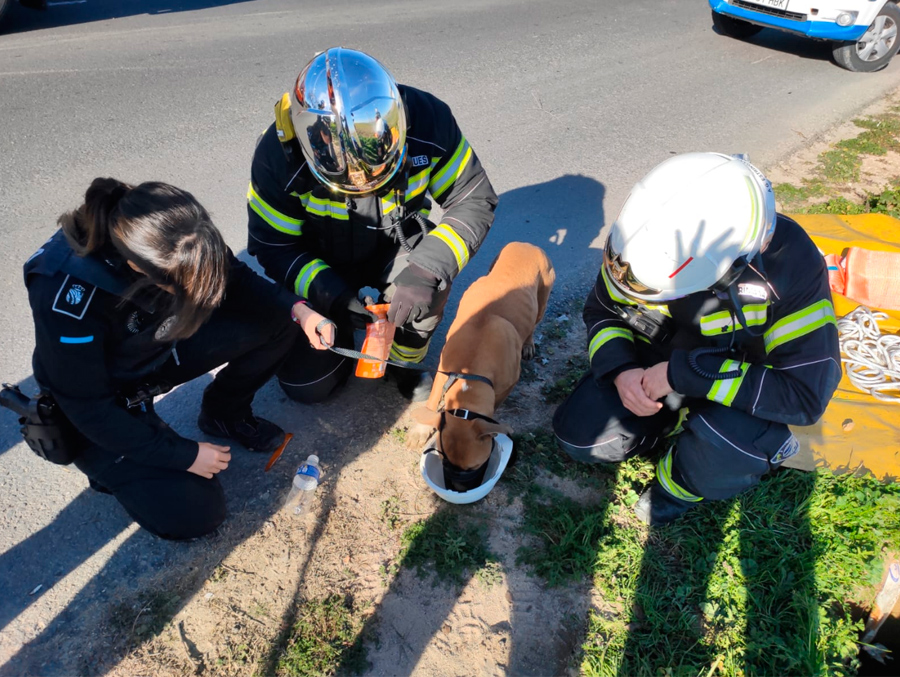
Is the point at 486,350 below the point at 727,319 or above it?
below

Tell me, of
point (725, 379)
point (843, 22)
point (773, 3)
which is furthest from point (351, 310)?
point (773, 3)

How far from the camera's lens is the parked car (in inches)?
295

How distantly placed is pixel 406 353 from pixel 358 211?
0.88 metres

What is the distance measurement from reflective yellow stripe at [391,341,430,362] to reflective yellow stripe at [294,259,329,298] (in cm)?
65

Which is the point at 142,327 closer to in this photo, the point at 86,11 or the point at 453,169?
the point at 453,169

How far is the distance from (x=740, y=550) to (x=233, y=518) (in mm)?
2486

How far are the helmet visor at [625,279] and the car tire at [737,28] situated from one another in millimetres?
8635

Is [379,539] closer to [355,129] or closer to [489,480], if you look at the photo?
[489,480]

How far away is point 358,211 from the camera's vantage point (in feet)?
9.91

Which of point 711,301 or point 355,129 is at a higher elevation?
point 355,129

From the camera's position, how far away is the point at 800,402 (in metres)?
2.43

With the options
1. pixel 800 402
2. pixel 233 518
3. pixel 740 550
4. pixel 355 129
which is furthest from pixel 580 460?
pixel 355 129

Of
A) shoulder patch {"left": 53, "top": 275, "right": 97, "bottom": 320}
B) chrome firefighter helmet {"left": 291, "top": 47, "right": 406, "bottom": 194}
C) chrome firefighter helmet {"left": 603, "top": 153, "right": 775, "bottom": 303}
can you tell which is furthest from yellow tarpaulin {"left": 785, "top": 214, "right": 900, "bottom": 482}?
shoulder patch {"left": 53, "top": 275, "right": 97, "bottom": 320}

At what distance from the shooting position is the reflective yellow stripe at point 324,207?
294 cm
